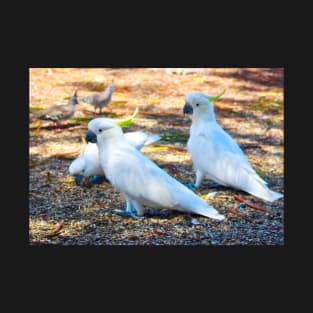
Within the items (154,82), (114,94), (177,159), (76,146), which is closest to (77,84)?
(114,94)

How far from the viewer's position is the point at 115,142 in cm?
450

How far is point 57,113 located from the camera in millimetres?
6094

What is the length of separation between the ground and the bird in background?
0.11 meters

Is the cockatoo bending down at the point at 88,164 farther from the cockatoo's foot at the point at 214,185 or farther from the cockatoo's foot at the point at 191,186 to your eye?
the cockatoo's foot at the point at 214,185

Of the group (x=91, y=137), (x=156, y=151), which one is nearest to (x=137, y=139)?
(x=156, y=151)

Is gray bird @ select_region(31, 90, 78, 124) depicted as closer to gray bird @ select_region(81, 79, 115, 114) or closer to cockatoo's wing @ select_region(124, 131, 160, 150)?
gray bird @ select_region(81, 79, 115, 114)

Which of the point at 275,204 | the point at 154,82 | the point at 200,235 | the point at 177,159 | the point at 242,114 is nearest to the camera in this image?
the point at 200,235

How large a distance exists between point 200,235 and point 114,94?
3.12m

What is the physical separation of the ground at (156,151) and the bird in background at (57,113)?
0.35ft

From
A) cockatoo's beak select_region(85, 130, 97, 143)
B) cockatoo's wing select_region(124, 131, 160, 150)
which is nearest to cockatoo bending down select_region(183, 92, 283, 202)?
cockatoo's wing select_region(124, 131, 160, 150)

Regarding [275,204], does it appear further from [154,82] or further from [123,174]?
[154,82]

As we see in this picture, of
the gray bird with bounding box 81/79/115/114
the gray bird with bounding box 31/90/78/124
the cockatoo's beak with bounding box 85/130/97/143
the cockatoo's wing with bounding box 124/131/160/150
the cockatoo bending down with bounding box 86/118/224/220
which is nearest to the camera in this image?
the cockatoo bending down with bounding box 86/118/224/220

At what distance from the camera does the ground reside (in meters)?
4.32

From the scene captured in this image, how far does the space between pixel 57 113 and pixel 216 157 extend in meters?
1.89
